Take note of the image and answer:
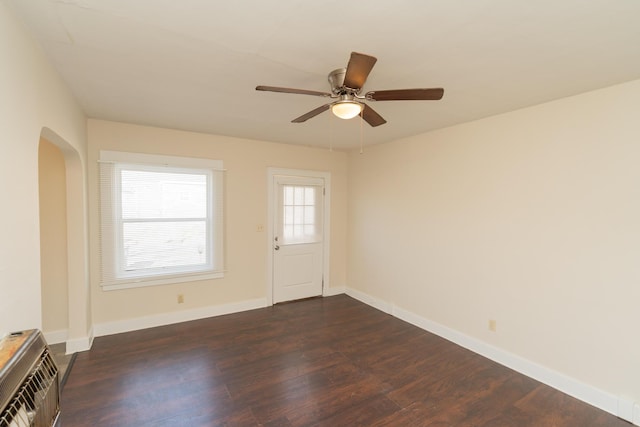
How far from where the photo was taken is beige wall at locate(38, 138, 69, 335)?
9.83ft

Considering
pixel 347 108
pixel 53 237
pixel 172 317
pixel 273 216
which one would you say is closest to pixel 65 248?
pixel 53 237

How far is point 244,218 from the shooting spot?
13.7 feet

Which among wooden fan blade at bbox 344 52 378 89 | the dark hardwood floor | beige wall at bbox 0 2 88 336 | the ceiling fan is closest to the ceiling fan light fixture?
the ceiling fan

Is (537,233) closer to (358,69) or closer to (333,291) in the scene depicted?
(358,69)

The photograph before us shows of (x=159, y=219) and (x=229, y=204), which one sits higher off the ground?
(x=229, y=204)

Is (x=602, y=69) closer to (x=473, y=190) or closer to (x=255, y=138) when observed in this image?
(x=473, y=190)

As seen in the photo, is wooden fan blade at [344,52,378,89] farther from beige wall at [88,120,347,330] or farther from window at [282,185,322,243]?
window at [282,185,322,243]

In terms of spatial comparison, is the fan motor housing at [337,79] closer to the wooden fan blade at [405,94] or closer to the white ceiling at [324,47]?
the white ceiling at [324,47]

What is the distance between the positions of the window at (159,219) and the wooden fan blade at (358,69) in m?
2.72

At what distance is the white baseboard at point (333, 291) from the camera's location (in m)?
4.94

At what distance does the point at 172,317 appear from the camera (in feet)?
12.2

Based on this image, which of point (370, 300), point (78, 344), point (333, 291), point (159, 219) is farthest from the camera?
point (333, 291)

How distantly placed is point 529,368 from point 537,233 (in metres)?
1.24

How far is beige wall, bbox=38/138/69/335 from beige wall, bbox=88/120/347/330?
0.25 m
